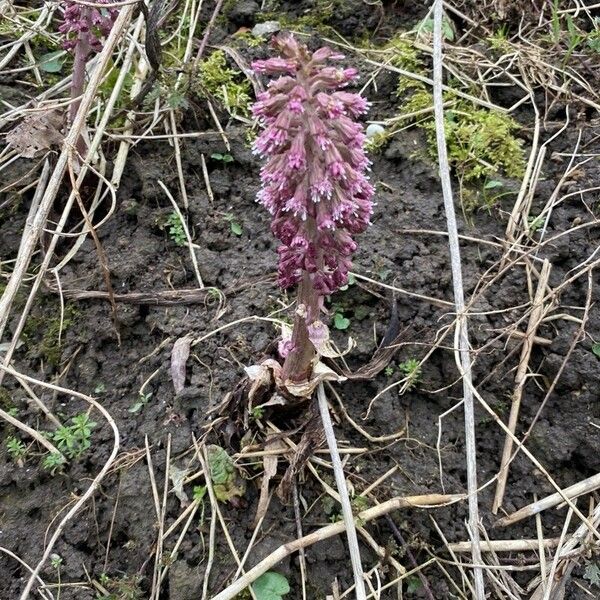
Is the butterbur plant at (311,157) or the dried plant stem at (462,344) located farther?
the dried plant stem at (462,344)

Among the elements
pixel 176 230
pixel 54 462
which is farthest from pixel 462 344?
pixel 54 462

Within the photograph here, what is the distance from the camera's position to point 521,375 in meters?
2.76

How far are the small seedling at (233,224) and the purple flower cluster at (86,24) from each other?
103 centimetres

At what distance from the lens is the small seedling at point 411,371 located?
2746 mm

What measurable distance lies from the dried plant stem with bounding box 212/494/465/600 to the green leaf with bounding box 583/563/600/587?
526 millimetres

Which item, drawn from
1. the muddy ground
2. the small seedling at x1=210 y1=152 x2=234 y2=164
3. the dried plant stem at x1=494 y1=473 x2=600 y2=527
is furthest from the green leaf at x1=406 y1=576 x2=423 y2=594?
the small seedling at x1=210 y1=152 x2=234 y2=164

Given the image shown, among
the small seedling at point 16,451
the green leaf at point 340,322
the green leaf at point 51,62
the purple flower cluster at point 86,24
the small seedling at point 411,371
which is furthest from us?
the green leaf at point 51,62

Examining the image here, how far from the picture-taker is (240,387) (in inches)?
99.7

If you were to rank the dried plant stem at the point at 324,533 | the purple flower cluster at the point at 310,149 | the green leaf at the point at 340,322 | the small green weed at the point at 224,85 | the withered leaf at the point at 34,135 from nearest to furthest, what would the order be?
the purple flower cluster at the point at 310,149
the dried plant stem at the point at 324,533
the green leaf at the point at 340,322
the withered leaf at the point at 34,135
the small green weed at the point at 224,85

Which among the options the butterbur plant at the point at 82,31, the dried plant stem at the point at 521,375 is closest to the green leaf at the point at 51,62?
the butterbur plant at the point at 82,31

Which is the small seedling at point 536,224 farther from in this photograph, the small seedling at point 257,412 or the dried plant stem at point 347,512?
the small seedling at point 257,412

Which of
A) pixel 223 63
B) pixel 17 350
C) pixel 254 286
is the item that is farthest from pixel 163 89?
pixel 17 350

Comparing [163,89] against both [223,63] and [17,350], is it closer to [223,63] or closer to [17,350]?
[223,63]

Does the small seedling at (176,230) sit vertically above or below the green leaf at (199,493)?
above
